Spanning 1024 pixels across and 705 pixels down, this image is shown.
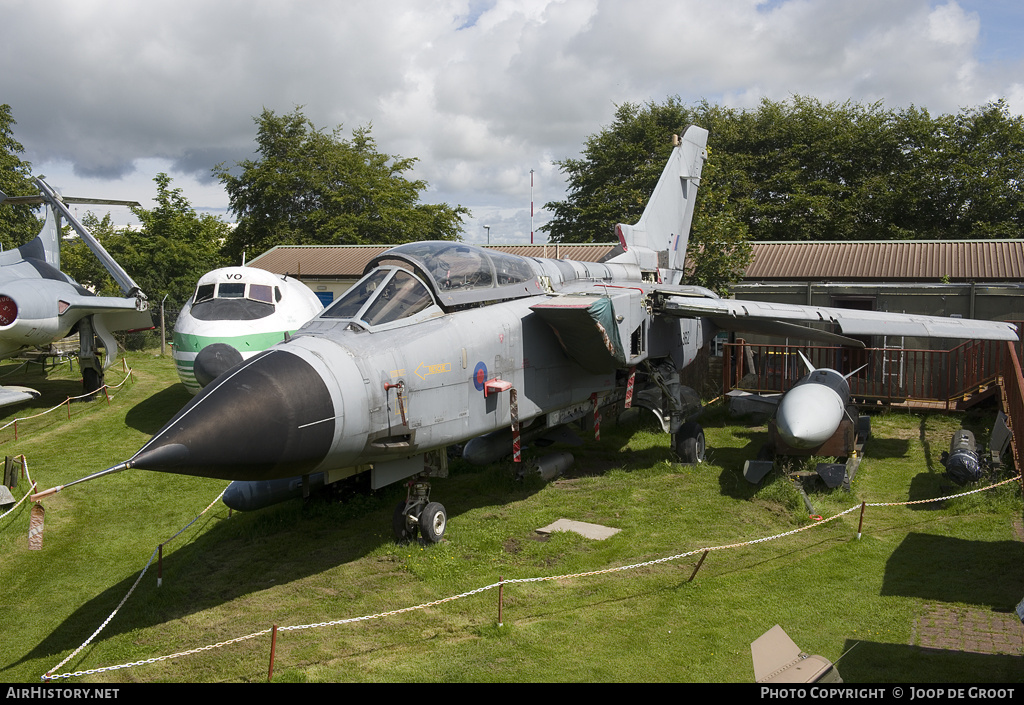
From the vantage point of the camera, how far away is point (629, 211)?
123ft

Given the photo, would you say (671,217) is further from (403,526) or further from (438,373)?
(403,526)

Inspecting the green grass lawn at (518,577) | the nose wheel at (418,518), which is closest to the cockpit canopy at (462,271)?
the nose wheel at (418,518)

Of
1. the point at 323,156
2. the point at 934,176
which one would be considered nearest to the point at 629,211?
the point at 934,176

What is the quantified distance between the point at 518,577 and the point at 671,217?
10958 mm

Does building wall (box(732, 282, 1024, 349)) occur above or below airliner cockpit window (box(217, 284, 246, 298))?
below

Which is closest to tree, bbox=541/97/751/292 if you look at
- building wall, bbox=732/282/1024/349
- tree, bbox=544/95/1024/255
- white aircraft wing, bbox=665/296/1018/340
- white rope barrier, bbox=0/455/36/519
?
tree, bbox=544/95/1024/255

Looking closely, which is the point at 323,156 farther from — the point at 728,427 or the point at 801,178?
the point at 728,427

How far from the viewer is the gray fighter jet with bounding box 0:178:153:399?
15.3 m

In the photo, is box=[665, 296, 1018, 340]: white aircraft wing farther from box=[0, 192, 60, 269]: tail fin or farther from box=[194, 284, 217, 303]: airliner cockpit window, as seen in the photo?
box=[0, 192, 60, 269]: tail fin

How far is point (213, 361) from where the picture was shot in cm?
1172

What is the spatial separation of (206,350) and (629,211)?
2913cm

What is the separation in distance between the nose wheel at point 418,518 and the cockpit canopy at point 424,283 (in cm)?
212

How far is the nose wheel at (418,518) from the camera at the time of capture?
8070 millimetres

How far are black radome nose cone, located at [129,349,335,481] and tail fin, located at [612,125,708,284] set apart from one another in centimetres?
967
